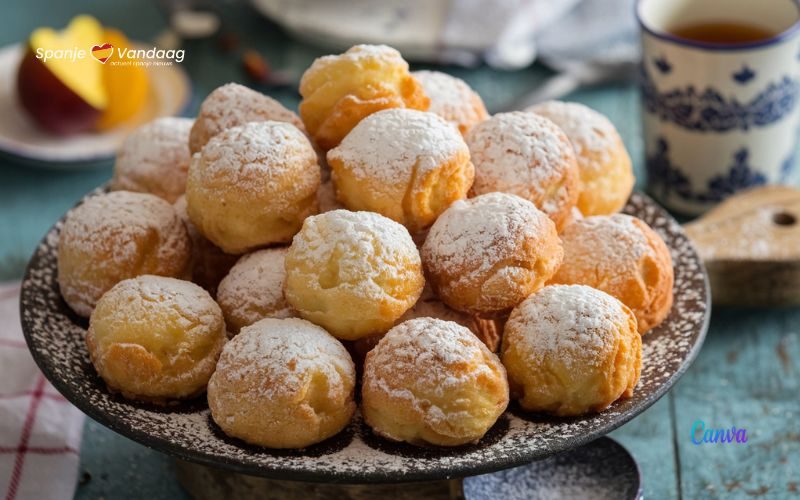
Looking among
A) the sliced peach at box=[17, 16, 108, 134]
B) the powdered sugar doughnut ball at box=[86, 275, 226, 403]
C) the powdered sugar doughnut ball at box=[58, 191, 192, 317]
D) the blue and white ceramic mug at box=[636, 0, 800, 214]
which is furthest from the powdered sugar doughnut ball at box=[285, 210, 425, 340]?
the sliced peach at box=[17, 16, 108, 134]

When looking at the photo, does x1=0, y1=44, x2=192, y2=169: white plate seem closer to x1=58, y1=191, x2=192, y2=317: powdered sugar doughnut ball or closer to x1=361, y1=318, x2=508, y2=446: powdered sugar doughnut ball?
x1=58, y1=191, x2=192, y2=317: powdered sugar doughnut ball

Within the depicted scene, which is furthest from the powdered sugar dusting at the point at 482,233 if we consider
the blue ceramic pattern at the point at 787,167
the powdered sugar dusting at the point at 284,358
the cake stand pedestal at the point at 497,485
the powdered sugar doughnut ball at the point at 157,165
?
the blue ceramic pattern at the point at 787,167

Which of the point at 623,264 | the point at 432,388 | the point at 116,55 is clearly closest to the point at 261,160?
the point at 432,388

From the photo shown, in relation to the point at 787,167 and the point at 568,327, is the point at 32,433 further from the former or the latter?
the point at 787,167

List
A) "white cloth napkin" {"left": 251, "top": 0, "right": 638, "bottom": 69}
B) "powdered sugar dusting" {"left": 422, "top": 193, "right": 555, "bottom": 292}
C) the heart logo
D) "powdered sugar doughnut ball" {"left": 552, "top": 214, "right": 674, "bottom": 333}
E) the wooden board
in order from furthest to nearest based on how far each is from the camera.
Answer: "white cloth napkin" {"left": 251, "top": 0, "right": 638, "bottom": 69}
the heart logo
the wooden board
"powdered sugar doughnut ball" {"left": 552, "top": 214, "right": 674, "bottom": 333}
"powdered sugar dusting" {"left": 422, "top": 193, "right": 555, "bottom": 292}

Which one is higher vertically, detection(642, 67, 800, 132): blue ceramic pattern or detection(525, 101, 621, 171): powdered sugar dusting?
detection(525, 101, 621, 171): powdered sugar dusting

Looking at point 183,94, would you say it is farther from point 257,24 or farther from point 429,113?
point 429,113

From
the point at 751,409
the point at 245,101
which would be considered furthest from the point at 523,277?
the point at 751,409
